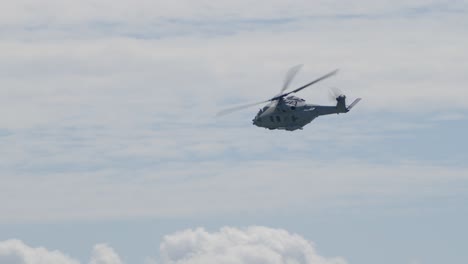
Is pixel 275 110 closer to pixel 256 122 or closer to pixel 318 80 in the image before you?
pixel 256 122

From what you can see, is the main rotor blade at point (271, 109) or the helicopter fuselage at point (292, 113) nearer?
the helicopter fuselage at point (292, 113)

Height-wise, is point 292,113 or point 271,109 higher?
point 271,109

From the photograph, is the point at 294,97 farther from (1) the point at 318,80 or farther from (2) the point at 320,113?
(1) the point at 318,80

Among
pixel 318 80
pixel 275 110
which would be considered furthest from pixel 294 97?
pixel 318 80

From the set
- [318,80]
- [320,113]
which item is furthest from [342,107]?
[318,80]

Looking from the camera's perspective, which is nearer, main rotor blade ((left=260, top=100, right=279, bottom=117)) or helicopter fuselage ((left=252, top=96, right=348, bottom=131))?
helicopter fuselage ((left=252, top=96, right=348, bottom=131))

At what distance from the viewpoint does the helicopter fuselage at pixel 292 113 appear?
602 feet

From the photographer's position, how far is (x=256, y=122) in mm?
186500

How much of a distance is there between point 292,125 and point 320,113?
720 centimetres

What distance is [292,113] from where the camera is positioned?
7239 inches

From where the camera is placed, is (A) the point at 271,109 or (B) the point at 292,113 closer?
(B) the point at 292,113

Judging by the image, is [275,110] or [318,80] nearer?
[318,80]

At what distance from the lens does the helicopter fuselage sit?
7224 inches

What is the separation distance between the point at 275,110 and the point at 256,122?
5.21 m
